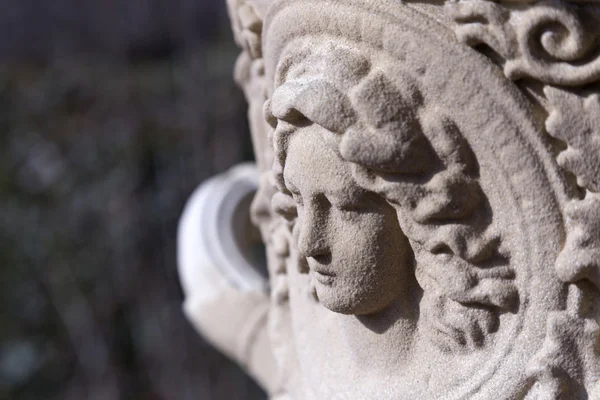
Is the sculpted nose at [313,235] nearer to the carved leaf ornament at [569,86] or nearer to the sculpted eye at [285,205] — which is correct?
the sculpted eye at [285,205]

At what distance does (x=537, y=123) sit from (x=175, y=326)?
8.30ft

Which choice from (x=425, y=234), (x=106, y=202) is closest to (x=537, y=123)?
(x=425, y=234)

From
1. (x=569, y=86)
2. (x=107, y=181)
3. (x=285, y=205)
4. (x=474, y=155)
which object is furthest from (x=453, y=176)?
(x=107, y=181)

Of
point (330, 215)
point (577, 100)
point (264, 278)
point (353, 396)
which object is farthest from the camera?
point (264, 278)

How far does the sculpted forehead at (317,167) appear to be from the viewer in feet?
2.46

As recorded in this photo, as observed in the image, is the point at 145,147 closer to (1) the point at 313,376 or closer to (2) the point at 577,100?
(1) the point at 313,376

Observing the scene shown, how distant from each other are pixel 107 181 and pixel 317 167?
2396 mm

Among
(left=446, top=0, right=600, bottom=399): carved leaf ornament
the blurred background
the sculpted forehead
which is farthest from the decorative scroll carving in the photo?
the blurred background

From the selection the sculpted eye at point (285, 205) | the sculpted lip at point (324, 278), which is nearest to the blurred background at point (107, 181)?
the sculpted eye at point (285, 205)

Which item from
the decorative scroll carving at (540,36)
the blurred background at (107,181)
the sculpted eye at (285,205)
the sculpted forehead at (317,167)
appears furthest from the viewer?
the blurred background at (107,181)

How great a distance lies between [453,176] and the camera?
71 cm

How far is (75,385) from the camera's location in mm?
3006

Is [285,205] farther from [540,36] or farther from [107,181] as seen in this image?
[107,181]

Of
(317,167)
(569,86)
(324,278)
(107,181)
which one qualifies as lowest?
(107,181)
